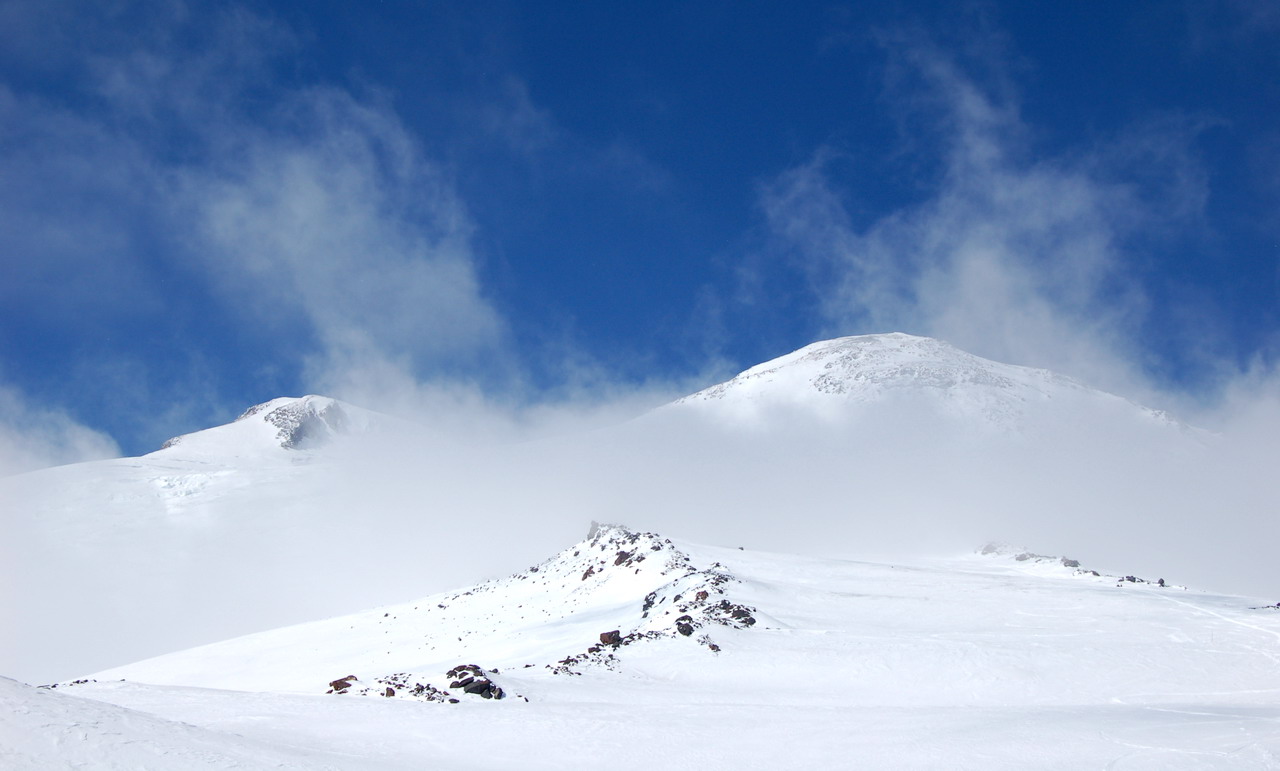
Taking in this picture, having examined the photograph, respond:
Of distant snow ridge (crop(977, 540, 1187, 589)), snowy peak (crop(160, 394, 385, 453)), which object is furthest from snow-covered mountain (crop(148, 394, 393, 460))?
distant snow ridge (crop(977, 540, 1187, 589))

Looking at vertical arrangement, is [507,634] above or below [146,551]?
below

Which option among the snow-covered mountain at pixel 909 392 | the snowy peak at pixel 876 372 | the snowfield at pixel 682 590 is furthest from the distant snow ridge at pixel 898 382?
the snowfield at pixel 682 590

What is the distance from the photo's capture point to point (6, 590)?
2616 inches

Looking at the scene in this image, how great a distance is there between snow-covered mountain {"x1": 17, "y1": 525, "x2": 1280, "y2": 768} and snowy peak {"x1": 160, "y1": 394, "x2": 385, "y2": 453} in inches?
4120

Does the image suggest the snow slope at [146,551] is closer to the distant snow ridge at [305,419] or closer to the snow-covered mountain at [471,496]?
the snow-covered mountain at [471,496]

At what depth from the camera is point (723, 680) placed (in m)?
19.4

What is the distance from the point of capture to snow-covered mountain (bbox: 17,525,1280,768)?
39.6 feet

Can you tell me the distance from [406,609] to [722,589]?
17.5 metres

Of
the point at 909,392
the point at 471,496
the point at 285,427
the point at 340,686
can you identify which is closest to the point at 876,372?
the point at 909,392

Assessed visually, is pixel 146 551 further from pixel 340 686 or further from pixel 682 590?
pixel 340 686

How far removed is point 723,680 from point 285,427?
134m

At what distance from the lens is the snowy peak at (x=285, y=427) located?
127m

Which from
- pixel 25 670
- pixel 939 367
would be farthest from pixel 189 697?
pixel 939 367

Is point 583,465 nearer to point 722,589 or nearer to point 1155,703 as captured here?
point 722,589
